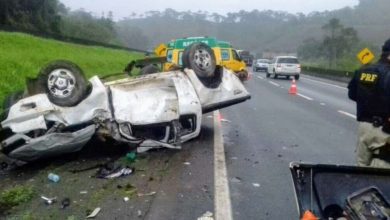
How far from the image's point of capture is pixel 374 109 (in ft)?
14.0

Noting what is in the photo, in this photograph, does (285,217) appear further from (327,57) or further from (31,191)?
(327,57)

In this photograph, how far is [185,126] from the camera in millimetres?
8133

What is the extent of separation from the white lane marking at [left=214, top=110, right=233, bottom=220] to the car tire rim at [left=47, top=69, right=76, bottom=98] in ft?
7.07

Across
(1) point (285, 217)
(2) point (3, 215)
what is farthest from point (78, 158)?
(1) point (285, 217)

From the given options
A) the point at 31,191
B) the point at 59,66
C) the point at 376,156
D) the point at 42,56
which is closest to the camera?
the point at 376,156

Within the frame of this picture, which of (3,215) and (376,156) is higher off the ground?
A: (376,156)

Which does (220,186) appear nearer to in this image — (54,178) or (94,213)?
(94,213)

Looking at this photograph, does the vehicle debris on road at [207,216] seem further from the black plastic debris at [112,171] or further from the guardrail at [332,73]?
the guardrail at [332,73]

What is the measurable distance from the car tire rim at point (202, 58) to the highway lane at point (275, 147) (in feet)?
4.26

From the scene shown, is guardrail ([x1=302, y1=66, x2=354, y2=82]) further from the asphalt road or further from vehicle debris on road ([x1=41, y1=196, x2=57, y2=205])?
vehicle debris on road ([x1=41, y1=196, x2=57, y2=205])

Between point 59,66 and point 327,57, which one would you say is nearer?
point 59,66

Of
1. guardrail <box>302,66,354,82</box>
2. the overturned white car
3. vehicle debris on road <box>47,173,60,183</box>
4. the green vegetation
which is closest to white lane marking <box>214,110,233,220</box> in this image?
the overturned white car

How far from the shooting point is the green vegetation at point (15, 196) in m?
5.32

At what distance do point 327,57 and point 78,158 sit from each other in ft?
265
